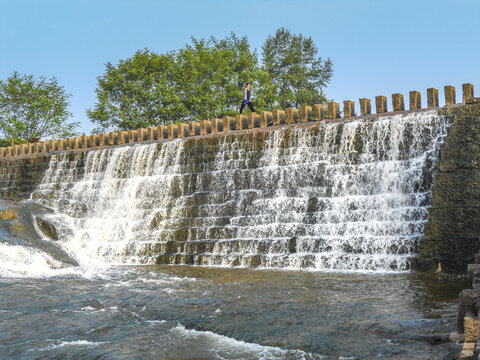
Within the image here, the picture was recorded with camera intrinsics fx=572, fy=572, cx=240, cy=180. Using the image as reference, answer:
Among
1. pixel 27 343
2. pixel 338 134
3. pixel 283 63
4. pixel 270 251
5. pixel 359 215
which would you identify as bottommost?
pixel 27 343

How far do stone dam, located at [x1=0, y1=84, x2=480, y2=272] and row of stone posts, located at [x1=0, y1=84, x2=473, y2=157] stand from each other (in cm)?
5

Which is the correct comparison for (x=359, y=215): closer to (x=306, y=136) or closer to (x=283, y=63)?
(x=306, y=136)

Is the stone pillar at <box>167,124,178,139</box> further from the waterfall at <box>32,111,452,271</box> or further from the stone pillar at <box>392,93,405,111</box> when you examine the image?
the stone pillar at <box>392,93,405,111</box>

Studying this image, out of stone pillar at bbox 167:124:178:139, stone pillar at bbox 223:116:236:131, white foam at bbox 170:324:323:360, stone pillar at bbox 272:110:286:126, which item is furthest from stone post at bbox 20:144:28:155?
white foam at bbox 170:324:323:360

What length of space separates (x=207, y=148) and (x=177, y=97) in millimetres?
22615

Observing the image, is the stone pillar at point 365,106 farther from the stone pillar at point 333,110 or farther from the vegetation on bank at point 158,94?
the vegetation on bank at point 158,94

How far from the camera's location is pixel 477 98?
12.3 metres

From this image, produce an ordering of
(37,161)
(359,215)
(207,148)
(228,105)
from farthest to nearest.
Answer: (228,105) → (37,161) → (207,148) → (359,215)

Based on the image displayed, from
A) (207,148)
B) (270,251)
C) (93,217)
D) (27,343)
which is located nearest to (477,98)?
(270,251)

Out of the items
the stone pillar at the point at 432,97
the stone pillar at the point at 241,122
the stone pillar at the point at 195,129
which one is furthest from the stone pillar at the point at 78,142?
the stone pillar at the point at 432,97

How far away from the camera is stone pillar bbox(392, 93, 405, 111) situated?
14750 mm

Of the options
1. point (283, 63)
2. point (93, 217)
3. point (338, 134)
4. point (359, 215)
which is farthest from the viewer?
point (283, 63)

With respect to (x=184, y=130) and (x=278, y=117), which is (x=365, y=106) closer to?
(x=278, y=117)

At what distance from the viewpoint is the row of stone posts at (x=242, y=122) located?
47.2 feet
